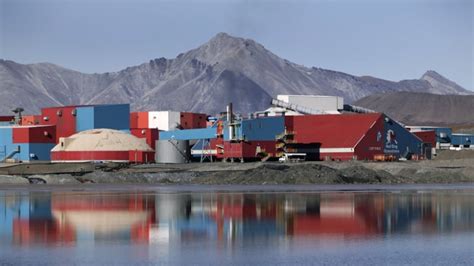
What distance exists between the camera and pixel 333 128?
370ft

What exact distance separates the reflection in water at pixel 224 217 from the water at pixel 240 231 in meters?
0.04

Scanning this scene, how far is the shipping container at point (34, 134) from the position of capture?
120 metres

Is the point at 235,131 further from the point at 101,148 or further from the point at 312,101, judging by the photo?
the point at 312,101

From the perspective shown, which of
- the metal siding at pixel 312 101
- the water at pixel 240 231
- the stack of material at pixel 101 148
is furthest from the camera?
the metal siding at pixel 312 101

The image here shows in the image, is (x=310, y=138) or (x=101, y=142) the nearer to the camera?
(x=101, y=142)

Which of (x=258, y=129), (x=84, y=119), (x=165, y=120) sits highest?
(x=165, y=120)

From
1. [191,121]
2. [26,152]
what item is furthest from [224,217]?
[191,121]

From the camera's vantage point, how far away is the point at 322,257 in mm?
27141

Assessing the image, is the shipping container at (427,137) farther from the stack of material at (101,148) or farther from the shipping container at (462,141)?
the stack of material at (101,148)

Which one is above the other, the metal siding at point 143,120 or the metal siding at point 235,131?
the metal siding at point 143,120

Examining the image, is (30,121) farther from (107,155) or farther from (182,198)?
(182,198)

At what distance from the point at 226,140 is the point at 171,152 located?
38.4 ft

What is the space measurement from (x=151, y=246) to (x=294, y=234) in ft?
19.9

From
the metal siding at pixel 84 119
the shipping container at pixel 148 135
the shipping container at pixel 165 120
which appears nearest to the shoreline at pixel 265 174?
the metal siding at pixel 84 119
